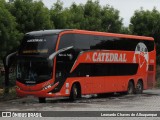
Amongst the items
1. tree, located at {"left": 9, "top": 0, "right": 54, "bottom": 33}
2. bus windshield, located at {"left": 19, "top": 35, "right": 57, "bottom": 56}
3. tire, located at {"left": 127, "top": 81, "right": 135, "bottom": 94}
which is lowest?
tire, located at {"left": 127, "top": 81, "right": 135, "bottom": 94}

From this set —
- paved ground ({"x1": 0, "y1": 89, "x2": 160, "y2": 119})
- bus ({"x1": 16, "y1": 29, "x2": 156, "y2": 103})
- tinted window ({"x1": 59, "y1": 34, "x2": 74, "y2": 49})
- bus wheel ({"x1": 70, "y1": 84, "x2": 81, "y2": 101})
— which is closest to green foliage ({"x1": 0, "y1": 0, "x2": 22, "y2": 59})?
bus ({"x1": 16, "y1": 29, "x2": 156, "y2": 103})

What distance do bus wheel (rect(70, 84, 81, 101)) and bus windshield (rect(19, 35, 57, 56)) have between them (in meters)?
2.63

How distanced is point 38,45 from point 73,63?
2.05 m

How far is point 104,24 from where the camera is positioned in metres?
42.1

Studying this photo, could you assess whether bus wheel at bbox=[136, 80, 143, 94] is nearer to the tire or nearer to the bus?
the tire

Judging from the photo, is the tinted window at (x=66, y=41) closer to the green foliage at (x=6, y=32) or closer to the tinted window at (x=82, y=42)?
the tinted window at (x=82, y=42)

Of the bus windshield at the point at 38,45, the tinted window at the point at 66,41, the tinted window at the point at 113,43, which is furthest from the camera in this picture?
the tinted window at the point at 113,43

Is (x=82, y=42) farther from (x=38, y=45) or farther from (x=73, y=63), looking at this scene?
(x=38, y=45)

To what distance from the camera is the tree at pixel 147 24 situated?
147 ft

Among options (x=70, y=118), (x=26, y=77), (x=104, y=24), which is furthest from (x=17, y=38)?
(x=104, y=24)

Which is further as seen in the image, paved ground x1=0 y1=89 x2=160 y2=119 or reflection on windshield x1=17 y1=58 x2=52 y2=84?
reflection on windshield x1=17 y1=58 x2=52 y2=84

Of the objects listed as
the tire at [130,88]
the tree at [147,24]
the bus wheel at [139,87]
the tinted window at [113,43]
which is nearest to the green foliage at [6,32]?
the tinted window at [113,43]

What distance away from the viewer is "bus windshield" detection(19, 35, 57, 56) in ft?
74.2

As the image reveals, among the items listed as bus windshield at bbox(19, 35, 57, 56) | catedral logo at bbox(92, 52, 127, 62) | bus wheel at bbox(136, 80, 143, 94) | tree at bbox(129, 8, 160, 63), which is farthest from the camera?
tree at bbox(129, 8, 160, 63)
